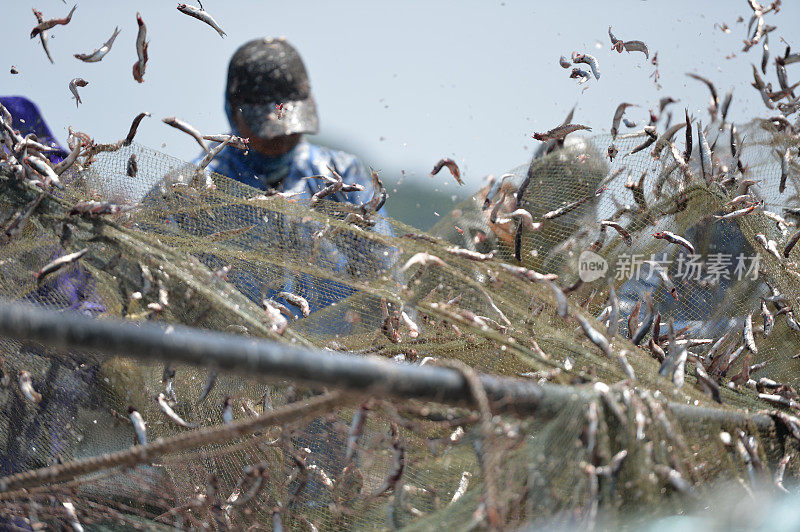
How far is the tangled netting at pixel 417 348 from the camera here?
1.52 m

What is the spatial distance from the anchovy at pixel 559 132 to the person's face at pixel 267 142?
188 cm

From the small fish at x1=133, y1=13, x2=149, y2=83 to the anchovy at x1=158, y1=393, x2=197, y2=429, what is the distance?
145cm

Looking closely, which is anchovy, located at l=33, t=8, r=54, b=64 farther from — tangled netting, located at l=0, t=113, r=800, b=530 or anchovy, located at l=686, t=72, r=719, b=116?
anchovy, located at l=686, t=72, r=719, b=116

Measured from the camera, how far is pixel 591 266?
2871 millimetres

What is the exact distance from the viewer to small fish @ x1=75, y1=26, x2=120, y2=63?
297 centimetres

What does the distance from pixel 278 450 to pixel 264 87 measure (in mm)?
3016

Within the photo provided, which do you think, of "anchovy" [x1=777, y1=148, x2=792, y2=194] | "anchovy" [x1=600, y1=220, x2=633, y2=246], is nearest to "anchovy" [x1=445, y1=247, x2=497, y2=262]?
"anchovy" [x1=600, y1=220, x2=633, y2=246]

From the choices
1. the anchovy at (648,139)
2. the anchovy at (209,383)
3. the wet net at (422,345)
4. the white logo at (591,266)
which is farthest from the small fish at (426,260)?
the anchovy at (648,139)

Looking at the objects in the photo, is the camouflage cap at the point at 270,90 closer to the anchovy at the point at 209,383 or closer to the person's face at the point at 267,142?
the person's face at the point at 267,142

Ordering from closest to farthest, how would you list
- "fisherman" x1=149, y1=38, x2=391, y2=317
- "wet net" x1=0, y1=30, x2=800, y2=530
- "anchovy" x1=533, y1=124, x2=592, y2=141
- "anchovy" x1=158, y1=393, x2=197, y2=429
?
1. "wet net" x1=0, y1=30, x2=800, y2=530
2. "anchovy" x1=158, y1=393, x2=197, y2=429
3. "anchovy" x1=533, y1=124, x2=592, y2=141
4. "fisherman" x1=149, y1=38, x2=391, y2=317

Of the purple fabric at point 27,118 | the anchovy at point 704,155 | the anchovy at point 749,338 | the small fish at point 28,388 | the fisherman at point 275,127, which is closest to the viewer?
the small fish at point 28,388

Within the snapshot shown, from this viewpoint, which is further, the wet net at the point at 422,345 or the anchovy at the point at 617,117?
the anchovy at the point at 617,117

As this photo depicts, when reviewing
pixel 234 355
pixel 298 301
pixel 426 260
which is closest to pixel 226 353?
pixel 234 355

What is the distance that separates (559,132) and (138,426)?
2.07 m
